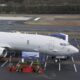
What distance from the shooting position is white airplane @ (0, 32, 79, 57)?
33750mm

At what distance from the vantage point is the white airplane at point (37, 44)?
3375 centimetres

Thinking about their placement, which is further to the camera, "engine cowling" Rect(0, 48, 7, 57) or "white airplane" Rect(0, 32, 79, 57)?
"engine cowling" Rect(0, 48, 7, 57)

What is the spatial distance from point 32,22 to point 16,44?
36.4m

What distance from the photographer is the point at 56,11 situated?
9606 centimetres

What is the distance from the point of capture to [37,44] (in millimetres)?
34719

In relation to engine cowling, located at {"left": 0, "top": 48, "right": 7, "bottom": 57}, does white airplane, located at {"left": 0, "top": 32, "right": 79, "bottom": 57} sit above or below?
above

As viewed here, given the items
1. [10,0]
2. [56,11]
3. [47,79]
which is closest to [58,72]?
[47,79]

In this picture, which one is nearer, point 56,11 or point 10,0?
point 56,11

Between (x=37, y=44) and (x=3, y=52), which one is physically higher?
(x=37, y=44)

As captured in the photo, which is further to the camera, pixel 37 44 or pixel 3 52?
pixel 3 52

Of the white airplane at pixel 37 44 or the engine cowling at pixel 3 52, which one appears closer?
the white airplane at pixel 37 44

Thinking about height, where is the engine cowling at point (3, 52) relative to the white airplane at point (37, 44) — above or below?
below

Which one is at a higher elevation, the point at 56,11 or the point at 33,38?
the point at 33,38

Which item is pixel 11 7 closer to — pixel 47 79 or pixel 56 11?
pixel 56 11
